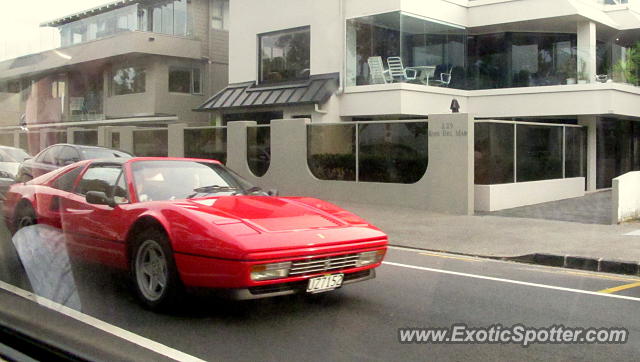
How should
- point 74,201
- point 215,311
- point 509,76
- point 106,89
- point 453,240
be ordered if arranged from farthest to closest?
1. point 106,89
2. point 509,76
3. point 453,240
4. point 74,201
5. point 215,311

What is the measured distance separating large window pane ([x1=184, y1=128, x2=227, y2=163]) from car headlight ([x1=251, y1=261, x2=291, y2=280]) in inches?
590

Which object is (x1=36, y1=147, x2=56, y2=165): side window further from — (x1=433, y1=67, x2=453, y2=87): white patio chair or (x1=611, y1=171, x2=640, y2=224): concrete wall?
(x1=433, y1=67, x2=453, y2=87): white patio chair

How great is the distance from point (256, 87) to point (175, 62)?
23.6 ft

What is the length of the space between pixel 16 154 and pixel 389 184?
364 inches

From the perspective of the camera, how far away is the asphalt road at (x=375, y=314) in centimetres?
475

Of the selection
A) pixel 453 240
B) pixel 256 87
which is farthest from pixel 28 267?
pixel 256 87

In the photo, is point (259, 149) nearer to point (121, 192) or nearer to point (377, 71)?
point (377, 71)

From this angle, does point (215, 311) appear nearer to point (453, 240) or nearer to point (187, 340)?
point (187, 340)

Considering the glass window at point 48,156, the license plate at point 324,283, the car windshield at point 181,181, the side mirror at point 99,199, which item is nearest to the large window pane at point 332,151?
the glass window at point 48,156

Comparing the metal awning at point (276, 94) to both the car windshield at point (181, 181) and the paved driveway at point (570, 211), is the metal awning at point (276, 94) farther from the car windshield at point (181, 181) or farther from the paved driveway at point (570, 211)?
the car windshield at point (181, 181)

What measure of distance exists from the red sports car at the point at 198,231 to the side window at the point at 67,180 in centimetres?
2

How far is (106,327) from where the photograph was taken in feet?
16.9

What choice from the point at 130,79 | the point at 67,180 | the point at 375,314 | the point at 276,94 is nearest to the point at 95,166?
the point at 67,180

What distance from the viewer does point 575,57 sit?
20203 millimetres
